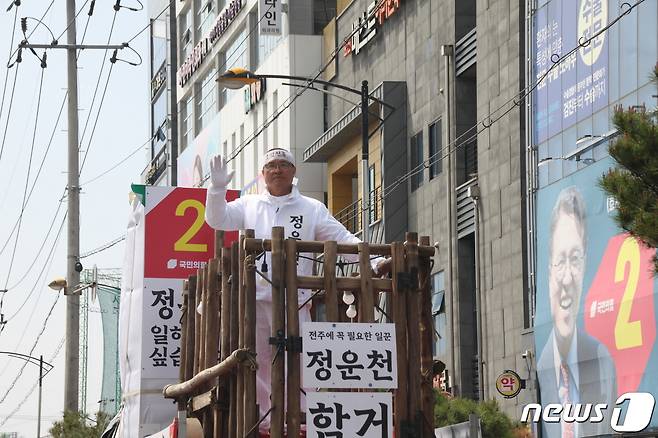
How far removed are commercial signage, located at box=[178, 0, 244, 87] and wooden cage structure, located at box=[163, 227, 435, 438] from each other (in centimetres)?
4902

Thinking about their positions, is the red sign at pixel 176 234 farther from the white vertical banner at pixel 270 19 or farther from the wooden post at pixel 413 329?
the white vertical banner at pixel 270 19

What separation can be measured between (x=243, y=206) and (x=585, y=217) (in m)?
19.7

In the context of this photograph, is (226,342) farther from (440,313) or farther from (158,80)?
(158,80)

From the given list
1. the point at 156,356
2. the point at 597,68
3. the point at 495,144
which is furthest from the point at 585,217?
the point at 156,356

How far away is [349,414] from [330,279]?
0.80 meters

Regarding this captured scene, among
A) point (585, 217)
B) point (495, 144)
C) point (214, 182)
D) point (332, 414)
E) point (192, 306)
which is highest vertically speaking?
point (495, 144)

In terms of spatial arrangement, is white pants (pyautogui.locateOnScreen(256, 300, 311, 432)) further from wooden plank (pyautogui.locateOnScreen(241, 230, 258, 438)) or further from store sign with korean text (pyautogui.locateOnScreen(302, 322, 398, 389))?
store sign with korean text (pyautogui.locateOnScreen(302, 322, 398, 389))

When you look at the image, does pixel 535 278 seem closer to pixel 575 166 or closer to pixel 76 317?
pixel 575 166

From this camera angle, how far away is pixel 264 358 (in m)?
9.49

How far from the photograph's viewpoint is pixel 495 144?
35.0 meters

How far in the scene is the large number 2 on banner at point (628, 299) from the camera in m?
26.9

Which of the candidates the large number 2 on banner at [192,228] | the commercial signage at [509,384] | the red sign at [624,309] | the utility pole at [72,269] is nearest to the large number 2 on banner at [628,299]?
the red sign at [624,309]

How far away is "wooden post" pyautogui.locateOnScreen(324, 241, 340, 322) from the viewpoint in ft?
30.2

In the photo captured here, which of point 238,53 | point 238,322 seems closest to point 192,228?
point 238,322
